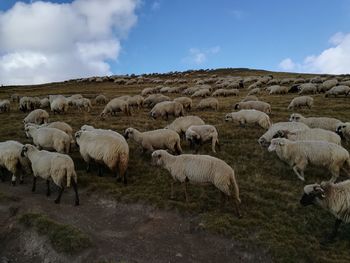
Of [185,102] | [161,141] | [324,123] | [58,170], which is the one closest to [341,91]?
[185,102]

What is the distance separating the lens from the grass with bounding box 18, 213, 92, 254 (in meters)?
10.3

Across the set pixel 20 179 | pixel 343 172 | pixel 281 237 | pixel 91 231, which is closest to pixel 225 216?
pixel 281 237

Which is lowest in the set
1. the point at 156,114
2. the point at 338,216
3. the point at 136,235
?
the point at 136,235

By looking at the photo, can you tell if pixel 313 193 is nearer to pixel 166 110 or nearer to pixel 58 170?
pixel 58 170

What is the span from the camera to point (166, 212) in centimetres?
1221

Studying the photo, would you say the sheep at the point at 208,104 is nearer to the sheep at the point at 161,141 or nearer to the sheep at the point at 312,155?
the sheep at the point at 161,141

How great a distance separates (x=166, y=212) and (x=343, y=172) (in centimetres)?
695

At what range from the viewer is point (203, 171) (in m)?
11.9

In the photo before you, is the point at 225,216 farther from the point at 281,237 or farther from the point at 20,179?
the point at 20,179

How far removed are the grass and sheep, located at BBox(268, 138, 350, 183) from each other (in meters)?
8.09

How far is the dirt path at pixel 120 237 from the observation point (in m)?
10.0

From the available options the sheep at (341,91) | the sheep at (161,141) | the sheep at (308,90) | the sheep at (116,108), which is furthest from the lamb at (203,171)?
the sheep at (308,90)

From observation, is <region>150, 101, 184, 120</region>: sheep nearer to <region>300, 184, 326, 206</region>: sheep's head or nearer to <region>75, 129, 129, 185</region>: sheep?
<region>75, 129, 129, 185</region>: sheep

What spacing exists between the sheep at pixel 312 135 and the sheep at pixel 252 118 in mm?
4376
